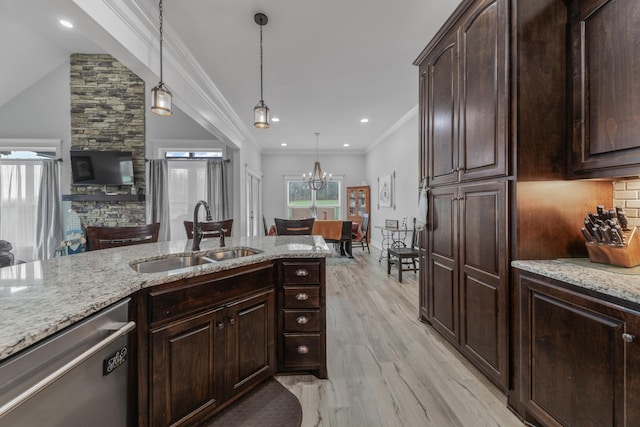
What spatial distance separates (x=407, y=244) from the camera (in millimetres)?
5711

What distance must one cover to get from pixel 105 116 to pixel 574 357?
6.76 meters

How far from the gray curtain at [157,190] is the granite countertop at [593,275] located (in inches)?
219

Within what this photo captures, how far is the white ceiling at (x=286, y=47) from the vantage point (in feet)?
7.86

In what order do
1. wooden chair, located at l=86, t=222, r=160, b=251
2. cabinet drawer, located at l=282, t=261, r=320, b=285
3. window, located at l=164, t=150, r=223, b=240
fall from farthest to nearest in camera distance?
window, located at l=164, t=150, r=223, b=240 → wooden chair, located at l=86, t=222, r=160, b=251 → cabinet drawer, located at l=282, t=261, r=320, b=285

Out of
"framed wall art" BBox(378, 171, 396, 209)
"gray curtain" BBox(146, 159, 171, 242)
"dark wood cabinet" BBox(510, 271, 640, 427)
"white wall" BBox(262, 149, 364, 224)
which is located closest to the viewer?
"dark wood cabinet" BBox(510, 271, 640, 427)

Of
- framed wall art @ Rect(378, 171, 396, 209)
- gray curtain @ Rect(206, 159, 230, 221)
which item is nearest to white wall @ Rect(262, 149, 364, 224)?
framed wall art @ Rect(378, 171, 396, 209)

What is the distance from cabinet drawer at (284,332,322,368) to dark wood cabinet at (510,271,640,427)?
1257 millimetres

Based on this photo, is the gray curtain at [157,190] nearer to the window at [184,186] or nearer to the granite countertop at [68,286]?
the window at [184,186]

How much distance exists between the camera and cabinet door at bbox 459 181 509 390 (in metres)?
1.73

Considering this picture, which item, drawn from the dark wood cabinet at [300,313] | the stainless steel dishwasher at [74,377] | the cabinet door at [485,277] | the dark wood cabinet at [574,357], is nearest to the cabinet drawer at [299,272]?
the dark wood cabinet at [300,313]

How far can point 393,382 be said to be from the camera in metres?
1.97

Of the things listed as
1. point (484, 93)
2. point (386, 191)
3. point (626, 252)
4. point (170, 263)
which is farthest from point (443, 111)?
point (386, 191)

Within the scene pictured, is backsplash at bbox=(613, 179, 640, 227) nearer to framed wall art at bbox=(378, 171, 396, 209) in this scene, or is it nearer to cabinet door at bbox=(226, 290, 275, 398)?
cabinet door at bbox=(226, 290, 275, 398)

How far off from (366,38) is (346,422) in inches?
129
